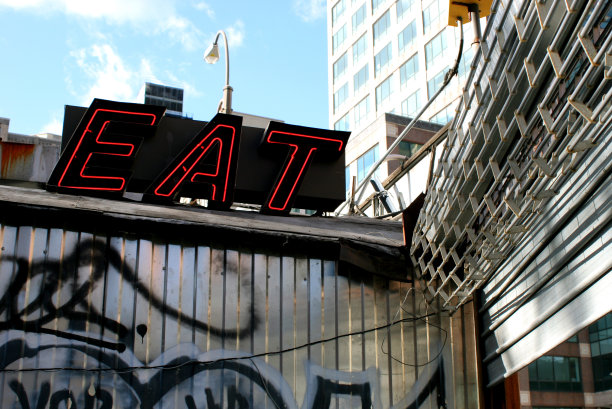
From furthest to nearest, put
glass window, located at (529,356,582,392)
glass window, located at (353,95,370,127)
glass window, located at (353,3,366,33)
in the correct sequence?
glass window, located at (353,3,366,33) → glass window, located at (353,95,370,127) → glass window, located at (529,356,582,392)

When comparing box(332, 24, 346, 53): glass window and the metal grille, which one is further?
box(332, 24, 346, 53): glass window

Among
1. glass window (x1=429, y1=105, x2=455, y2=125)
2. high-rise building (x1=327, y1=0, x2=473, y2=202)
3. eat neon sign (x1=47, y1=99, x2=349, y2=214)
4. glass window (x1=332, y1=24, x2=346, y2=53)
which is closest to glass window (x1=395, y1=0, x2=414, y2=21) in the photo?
high-rise building (x1=327, y1=0, x2=473, y2=202)

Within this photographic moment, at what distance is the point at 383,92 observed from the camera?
73688 millimetres

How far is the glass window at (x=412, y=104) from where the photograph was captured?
68.1 metres

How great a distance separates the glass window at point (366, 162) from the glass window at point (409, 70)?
1323 centimetres

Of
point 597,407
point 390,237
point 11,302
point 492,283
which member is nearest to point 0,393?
point 11,302

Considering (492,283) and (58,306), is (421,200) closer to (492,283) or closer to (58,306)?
(492,283)

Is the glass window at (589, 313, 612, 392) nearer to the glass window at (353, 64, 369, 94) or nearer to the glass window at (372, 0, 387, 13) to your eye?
the glass window at (353, 64, 369, 94)

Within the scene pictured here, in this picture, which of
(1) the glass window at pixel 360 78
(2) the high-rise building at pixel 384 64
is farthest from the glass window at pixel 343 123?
(1) the glass window at pixel 360 78

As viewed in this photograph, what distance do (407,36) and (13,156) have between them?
61752mm

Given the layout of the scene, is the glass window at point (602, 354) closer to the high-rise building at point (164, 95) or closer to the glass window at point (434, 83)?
the glass window at point (434, 83)

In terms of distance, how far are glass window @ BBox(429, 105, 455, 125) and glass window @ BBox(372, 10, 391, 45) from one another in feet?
52.0

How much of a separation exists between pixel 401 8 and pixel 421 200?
66154mm

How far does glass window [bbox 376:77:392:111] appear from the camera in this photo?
240 feet
